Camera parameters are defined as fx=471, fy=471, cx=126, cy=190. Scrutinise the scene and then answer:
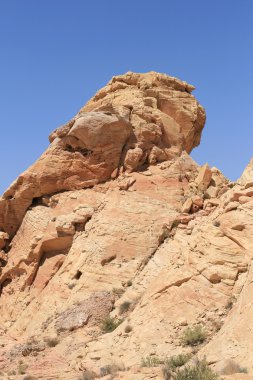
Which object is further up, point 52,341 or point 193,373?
point 52,341

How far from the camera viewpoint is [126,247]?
19266 millimetres

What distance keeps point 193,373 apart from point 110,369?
3.18m

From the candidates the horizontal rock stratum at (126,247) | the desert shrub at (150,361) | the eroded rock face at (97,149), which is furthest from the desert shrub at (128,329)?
the eroded rock face at (97,149)

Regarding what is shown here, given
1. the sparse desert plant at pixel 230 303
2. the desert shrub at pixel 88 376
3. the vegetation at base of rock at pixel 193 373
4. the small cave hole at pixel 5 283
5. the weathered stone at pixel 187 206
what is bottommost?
the desert shrub at pixel 88 376

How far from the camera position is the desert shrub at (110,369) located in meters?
11.7

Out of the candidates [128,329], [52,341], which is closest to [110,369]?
[128,329]

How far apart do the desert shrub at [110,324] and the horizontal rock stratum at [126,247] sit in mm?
36

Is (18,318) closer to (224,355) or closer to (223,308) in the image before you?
(223,308)

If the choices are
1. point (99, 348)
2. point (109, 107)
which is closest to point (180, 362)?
point (99, 348)

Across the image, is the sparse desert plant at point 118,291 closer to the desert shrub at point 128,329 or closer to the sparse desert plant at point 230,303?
the desert shrub at point 128,329

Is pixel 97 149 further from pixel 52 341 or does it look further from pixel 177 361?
pixel 177 361

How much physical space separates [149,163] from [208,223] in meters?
7.91

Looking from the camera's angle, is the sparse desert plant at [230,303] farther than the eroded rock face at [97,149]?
No

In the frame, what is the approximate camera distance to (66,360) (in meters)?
14.3
